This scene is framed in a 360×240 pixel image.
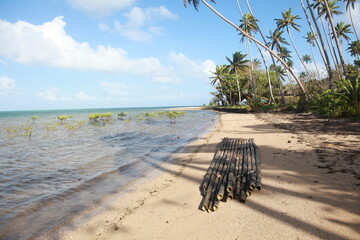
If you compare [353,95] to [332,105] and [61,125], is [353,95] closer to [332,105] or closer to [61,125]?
[332,105]

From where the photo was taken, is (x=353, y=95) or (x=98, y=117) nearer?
(x=353, y=95)

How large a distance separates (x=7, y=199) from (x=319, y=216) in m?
6.47

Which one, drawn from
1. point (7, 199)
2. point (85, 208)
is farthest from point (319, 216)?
point (7, 199)

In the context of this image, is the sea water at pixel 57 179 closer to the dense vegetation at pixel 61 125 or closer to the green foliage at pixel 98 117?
the dense vegetation at pixel 61 125

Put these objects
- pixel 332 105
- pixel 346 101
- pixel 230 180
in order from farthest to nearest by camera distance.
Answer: pixel 332 105 → pixel 346 101 → pixel 230 180

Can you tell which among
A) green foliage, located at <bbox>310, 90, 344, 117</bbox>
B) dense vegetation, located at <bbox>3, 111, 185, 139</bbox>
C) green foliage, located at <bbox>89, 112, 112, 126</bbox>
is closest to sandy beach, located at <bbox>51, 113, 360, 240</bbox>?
green foliage, located at <bbox>310, 90, 344, 117</bbox>

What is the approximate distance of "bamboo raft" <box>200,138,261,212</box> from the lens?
3939 mm

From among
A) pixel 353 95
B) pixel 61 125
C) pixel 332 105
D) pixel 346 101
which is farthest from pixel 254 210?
pixel 61 125

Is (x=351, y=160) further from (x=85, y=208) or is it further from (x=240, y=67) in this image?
(x=240, y=67)

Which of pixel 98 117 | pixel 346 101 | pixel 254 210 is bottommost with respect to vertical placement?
pixel 254 210

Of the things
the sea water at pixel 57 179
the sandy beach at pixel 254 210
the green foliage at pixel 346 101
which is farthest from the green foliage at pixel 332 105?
the sea water at pixel 57 179

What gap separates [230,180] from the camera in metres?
4.34

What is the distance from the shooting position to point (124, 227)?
3.54 metres

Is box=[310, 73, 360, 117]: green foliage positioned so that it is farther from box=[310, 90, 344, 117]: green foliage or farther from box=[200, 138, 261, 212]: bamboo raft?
box=[200, 138, 261, 212]: bamboo raft
